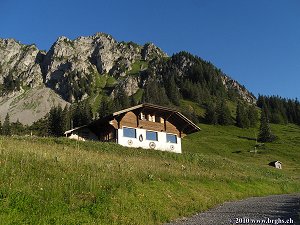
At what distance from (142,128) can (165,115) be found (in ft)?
18.0

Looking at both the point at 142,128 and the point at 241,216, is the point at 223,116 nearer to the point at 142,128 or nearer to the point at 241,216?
the point at 142,128

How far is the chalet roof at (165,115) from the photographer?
195ft

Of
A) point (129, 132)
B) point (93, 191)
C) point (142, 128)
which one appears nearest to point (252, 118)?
point (142, 128)

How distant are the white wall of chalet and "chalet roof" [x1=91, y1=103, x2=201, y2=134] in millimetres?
2513

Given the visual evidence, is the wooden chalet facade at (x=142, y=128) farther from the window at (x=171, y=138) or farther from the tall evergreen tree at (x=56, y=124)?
the tall evergreen tree at (x=56, y=124)

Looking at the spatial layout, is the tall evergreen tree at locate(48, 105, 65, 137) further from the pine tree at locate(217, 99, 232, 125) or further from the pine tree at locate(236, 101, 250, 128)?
the pine tree at locate(236, 101, 250, 128)

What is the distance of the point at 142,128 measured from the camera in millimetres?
60062

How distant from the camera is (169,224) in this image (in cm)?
1733

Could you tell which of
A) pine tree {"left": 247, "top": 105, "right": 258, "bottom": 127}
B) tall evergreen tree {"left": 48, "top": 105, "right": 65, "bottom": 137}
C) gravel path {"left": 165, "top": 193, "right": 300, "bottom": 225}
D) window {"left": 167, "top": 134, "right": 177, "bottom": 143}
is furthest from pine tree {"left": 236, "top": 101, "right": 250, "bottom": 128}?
gravel path {"left": 165, "top": 193, "right": 300, "bottom": 225}

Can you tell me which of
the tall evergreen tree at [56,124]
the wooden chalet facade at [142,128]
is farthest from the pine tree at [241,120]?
the wooden chalet facade at [142,128]

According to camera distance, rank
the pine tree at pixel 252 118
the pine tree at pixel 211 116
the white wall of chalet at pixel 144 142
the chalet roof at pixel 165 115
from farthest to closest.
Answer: the pine tree at pixel 252 118, the pine tree at pixel 211 116, the chalet roof at pixel 165 115, the white wall of chalet at pixel 144 142

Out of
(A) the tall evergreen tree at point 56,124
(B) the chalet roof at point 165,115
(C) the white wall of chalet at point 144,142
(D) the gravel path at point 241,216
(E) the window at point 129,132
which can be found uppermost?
(A) the tall evergreen tree at point 56,124

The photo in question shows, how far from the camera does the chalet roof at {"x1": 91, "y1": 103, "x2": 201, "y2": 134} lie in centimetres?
5938

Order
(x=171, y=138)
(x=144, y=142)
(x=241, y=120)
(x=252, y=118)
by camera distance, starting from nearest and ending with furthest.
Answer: (x=144, y=142)
(x=171, y=138)
(x=241, y=120)
(x=252, y=118)
